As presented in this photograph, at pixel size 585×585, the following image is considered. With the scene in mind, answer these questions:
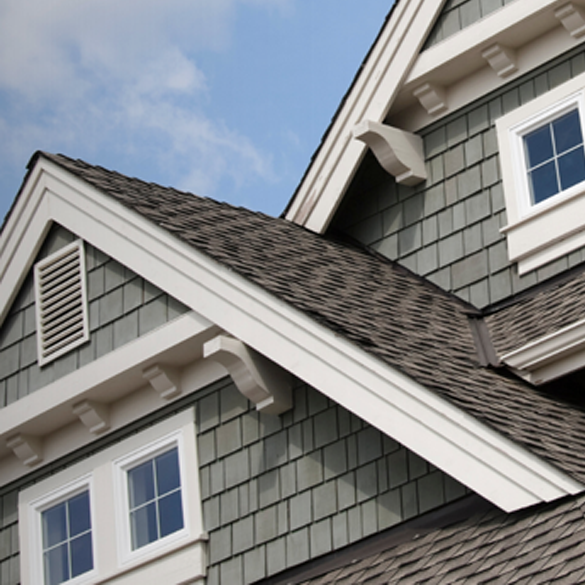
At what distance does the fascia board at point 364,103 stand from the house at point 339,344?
25 millimetres

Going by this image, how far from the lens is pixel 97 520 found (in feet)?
30.9

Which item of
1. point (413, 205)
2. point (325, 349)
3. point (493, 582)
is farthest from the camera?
point (413, 205)

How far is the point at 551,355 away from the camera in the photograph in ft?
25.3

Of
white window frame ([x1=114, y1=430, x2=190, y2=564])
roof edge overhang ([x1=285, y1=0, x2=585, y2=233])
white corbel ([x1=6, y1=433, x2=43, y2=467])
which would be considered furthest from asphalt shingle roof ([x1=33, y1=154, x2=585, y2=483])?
white corbel ([x1=6, y1=433, x2=43, y2=467])

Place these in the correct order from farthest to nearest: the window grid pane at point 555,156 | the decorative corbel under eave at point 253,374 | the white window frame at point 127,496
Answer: the window grid pane at point 555,156, the white window frame at point 127,496, the decorative corbel under eave at point 253,374

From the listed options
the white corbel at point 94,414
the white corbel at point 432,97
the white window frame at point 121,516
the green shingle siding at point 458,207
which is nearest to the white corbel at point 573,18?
the green shingle siding at point 458,207

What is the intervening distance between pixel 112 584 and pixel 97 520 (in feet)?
1.83

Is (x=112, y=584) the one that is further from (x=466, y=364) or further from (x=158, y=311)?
(x=466, y=364)

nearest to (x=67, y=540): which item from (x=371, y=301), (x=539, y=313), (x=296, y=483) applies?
(x=296, y=483)

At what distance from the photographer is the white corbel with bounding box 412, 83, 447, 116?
10258 mm

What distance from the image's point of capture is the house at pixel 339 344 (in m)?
7.33

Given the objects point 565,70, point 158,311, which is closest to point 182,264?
point 158,311

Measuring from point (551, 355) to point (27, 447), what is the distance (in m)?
4.56

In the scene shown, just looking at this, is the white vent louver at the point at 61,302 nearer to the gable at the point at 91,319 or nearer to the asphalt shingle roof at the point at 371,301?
the gable at the point at 91,319
